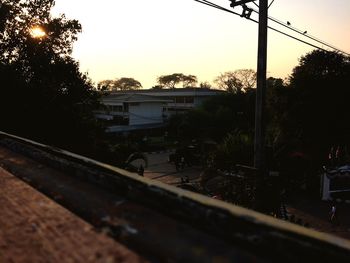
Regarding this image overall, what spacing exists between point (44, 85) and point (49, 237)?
1482cm

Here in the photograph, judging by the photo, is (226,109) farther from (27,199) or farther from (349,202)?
(27,199)

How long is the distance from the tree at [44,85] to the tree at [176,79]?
84.9 m

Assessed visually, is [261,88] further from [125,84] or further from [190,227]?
[125,84]

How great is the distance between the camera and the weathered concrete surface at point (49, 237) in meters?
→ 1.23

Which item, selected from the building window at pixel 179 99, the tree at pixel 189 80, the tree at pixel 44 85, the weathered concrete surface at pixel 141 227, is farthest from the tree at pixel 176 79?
the weathered concrete surface at pixel 141 227

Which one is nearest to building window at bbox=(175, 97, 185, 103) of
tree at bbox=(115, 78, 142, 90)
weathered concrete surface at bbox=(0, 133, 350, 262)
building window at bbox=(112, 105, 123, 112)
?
building window at bbox=(112, 105, 123, 112)

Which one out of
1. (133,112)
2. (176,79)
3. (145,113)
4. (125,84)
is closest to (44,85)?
(133,112)

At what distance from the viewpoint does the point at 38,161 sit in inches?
116

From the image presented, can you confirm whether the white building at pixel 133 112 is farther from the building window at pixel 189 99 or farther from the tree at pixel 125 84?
the tree at pixel 125 84

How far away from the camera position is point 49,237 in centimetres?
140

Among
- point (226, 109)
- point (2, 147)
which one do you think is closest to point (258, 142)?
point (2, 147)

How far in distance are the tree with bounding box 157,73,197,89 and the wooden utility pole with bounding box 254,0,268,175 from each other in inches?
3623

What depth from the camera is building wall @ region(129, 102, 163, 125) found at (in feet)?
167

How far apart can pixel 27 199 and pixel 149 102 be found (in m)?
51.5
